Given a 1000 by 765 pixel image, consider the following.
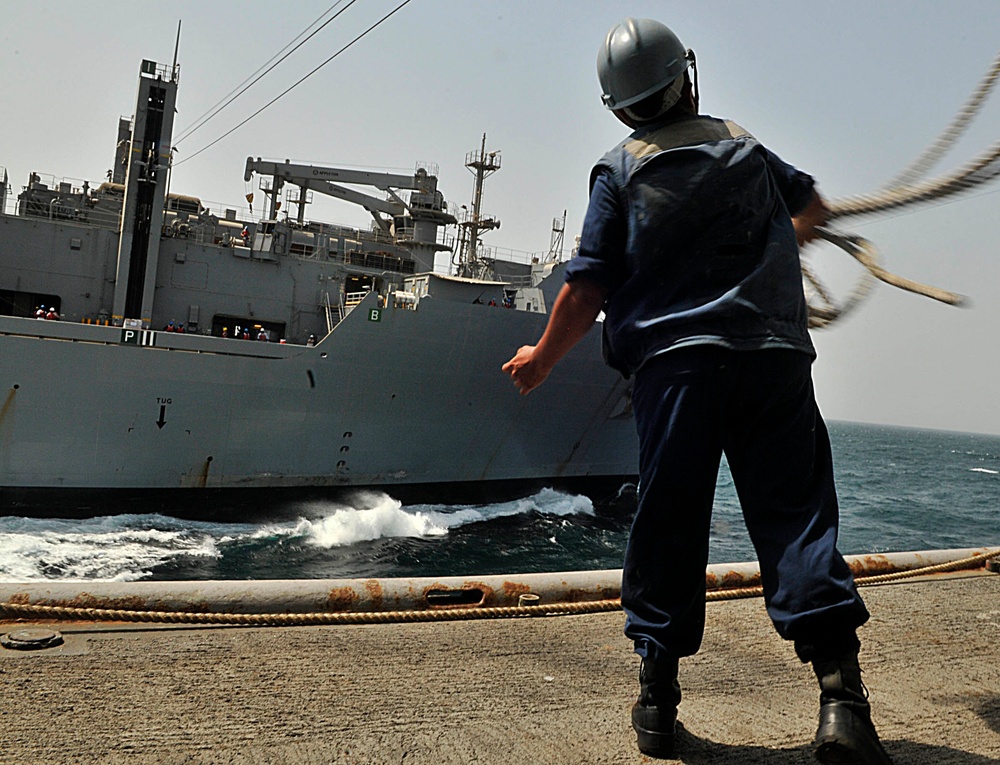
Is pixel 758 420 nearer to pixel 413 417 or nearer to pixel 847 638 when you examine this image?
pixel 847 638

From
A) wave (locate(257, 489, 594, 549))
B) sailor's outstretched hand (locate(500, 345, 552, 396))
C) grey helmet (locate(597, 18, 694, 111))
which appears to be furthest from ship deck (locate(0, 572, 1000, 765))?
wave (locate(257, 489, 594, 549))

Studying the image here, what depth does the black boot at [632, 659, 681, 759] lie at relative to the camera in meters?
1.26

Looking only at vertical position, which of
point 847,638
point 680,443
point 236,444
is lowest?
point 236,444

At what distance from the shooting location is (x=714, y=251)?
1283 millimetres

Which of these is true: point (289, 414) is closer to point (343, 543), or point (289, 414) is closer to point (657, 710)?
point (343, 543)

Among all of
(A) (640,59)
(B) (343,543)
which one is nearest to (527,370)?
(A) (640,59)

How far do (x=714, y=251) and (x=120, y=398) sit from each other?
1122cm

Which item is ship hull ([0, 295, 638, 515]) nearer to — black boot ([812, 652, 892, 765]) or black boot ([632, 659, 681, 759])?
black boot ([632, 659, 681, 759])

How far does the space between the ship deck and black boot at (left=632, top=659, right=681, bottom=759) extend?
0.10 feet

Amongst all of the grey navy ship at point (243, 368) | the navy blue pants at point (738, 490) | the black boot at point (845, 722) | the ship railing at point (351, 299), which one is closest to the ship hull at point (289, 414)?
the grey navy ship at point (243, 368)

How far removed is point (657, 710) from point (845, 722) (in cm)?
29

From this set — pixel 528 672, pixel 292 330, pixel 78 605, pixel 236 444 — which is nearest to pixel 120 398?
pixel 236 444

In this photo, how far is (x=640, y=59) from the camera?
4.40ft

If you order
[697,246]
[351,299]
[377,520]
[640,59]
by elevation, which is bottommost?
[377,520]
